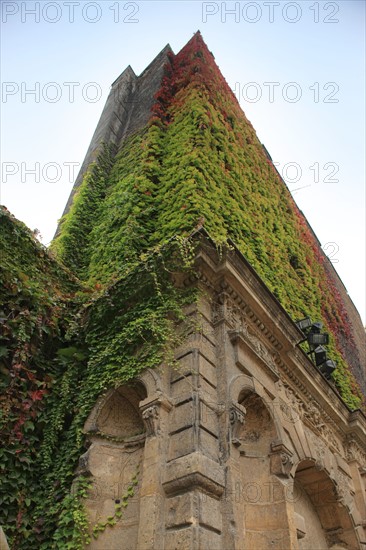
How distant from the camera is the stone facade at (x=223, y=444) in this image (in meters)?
4.96

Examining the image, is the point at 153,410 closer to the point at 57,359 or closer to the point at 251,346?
the point at 251,346

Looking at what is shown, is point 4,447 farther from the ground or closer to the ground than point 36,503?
farther from the ground

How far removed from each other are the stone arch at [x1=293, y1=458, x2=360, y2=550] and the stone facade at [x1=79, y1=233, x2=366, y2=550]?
2cm

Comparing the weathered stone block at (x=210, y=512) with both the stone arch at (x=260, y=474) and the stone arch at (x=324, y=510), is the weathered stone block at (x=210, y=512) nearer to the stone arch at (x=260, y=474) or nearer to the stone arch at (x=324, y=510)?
the stone arch at (x=260, y=474)

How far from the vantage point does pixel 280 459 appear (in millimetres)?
6488

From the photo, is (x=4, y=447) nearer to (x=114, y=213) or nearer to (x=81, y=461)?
(x=81, y=461)

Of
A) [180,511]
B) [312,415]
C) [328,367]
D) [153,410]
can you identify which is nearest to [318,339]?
[328,367]

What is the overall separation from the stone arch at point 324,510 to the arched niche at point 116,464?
140 inches

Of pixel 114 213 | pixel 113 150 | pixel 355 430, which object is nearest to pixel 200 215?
pixel 114 213

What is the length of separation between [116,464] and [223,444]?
4.88 ft

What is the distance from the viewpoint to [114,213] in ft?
33.6

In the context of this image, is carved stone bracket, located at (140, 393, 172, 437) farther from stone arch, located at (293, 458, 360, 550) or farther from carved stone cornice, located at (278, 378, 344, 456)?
stone arch, located at (293, 458, 360, 550)

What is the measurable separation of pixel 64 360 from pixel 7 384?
991 mm

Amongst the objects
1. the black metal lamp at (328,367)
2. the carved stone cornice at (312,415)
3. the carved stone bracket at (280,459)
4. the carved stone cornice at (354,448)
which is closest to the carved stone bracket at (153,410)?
the carved stone bracket at (280,459)
